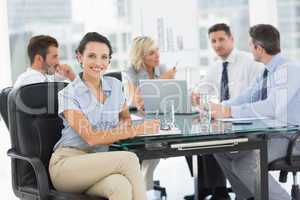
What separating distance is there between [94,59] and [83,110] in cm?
33

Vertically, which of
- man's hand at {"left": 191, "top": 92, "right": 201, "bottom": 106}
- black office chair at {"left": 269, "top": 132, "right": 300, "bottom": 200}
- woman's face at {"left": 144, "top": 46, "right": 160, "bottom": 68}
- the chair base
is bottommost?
the chair base

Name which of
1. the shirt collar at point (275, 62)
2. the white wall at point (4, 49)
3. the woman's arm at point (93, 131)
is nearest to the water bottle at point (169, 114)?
the woman's arm at point (93, 131)

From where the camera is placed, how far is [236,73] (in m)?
4.55

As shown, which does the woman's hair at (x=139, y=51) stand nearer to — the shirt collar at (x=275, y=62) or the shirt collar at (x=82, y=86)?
the shirt collar at (x=275, y=62)

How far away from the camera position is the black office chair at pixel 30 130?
299cm

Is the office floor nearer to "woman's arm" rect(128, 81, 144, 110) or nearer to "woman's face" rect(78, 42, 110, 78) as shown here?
"woman's arm" rect(128, 81, 144, 110)

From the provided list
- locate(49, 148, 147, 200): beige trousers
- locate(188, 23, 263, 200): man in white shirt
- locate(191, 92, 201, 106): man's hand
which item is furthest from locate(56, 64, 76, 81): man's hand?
locate(49, 148, 147, 200): beige trousers

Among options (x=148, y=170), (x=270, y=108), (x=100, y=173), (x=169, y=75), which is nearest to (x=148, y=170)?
(x=148, y=170)

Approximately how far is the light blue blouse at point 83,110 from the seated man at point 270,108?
32.4 inches

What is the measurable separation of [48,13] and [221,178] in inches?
104

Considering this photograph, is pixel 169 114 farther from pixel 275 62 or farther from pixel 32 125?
pixel 32 125

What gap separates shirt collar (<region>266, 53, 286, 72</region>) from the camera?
11.9 feet

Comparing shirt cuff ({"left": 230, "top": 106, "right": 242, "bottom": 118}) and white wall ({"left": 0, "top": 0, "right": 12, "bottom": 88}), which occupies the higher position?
white wall ({"left": 0, "top": 0, "right": 12, "bottom": 88})

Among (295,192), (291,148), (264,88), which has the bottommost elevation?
(295,192)
